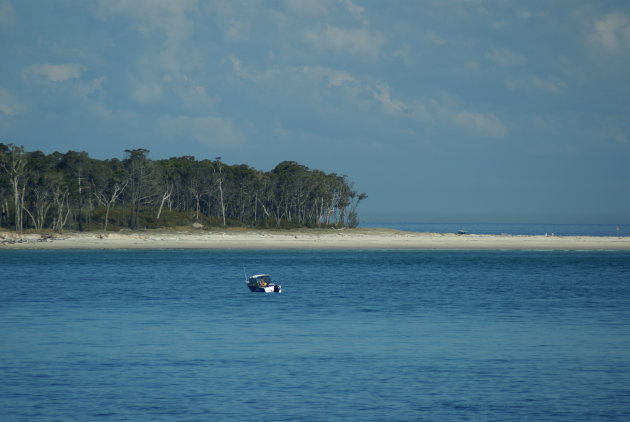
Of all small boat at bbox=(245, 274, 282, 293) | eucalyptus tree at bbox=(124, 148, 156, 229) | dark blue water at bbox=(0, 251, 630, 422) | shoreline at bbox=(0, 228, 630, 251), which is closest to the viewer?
dark blue water at bbox=(0, 251, 630, 422)

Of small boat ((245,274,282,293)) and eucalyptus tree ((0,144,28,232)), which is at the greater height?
eucalyptus tree ((0,144,28,232))

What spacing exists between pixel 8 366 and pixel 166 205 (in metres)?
104

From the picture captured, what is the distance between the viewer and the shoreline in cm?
8950

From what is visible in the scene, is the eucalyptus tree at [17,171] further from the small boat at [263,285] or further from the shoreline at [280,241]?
the small boat at [263,285]

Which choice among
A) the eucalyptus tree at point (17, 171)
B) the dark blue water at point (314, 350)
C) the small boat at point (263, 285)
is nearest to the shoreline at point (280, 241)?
the eucalyptus tree at point (17, 171)

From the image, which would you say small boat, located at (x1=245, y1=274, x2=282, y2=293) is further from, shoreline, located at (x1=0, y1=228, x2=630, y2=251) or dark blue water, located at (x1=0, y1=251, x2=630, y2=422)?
shoreline, located at (x1=0, y1=228, x2=630, y2=251)

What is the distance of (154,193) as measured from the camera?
107 metres

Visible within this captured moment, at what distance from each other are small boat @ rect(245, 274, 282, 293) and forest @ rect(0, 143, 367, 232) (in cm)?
5270

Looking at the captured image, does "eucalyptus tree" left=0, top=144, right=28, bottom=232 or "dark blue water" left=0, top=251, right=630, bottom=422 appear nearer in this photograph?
"dark blue water" left=0, top=251, right=630, bottom=422

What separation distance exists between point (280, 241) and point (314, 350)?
77662 mm

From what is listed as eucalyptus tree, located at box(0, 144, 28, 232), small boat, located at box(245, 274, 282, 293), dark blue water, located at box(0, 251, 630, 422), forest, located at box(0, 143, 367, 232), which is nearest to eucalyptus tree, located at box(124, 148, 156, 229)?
forest, located at box(0, 143, 367, 232)

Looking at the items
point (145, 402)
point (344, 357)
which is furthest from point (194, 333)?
point (145, 402)

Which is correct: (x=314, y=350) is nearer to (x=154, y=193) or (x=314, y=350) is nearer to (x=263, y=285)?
(x=263, y=285)

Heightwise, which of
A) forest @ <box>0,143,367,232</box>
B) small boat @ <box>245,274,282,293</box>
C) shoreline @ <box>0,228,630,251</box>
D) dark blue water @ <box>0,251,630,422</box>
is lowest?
dark blue water @ <box>0,251,630,422</box>
